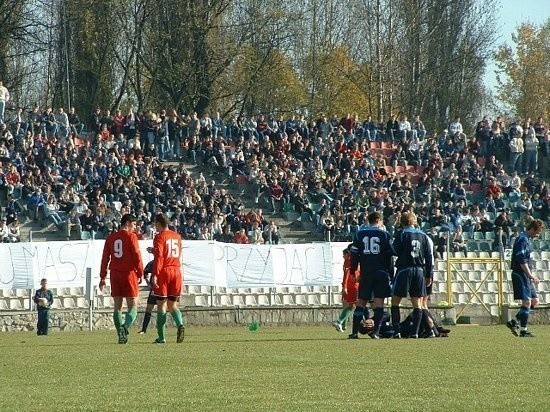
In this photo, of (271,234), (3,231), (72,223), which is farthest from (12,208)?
(271,234)

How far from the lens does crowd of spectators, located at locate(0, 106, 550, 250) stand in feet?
116

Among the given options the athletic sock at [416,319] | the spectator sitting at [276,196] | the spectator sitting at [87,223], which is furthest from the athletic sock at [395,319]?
the spectator sitting at [276,196]

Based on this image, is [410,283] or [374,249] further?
[374,249]

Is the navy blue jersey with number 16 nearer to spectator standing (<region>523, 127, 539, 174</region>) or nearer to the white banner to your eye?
the white banner

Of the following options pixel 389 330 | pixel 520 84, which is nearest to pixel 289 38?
pixel 520 84

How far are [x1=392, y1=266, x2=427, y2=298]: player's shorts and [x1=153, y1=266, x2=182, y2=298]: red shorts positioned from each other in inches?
131

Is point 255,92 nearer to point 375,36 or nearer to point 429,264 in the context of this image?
point 375,36

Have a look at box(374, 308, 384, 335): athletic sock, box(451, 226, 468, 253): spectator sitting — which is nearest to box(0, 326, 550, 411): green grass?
box(374, 308, 384, 335): athletic sock

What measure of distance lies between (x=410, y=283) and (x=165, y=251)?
3781 millimetres

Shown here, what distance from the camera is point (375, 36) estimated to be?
205 ft

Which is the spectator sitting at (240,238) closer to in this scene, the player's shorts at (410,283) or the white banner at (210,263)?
the white banner at (210,263)

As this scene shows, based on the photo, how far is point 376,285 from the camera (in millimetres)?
19906

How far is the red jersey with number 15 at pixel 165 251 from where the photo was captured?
18719mm

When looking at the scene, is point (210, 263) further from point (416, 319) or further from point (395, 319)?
point (416, 319)
